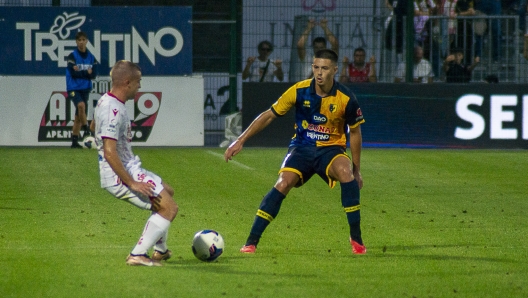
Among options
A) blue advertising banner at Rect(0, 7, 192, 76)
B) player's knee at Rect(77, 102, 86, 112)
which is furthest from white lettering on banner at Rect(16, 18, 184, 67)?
player's knee at Rect(77, 102, 86, 112)

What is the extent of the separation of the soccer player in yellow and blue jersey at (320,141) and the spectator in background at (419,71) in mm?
10703

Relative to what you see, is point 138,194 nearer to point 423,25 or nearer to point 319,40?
point 319,40

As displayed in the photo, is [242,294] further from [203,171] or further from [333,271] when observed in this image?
[203,171]

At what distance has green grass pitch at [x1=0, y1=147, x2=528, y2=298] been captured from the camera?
21.0 feet

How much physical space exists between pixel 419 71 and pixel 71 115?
694 centimetres

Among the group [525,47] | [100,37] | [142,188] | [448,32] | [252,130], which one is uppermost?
[448,32]

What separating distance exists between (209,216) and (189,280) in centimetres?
354

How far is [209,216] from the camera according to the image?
10.0m

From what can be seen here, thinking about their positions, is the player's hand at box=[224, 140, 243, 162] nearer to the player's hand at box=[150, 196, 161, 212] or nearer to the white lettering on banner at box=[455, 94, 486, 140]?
the player's hand at box=[150, 196, 161, 212]

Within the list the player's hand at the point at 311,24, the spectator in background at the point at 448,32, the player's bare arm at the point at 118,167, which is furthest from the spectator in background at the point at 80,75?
the player's bare arm at the point at 118,167

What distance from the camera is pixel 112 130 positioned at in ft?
21.9

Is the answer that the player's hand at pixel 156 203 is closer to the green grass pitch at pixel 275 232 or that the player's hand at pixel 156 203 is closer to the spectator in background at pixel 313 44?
the green grass pitch at pixel 275 232

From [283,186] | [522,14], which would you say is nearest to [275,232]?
[283,186]

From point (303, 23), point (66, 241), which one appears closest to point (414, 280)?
point (66, 241)
